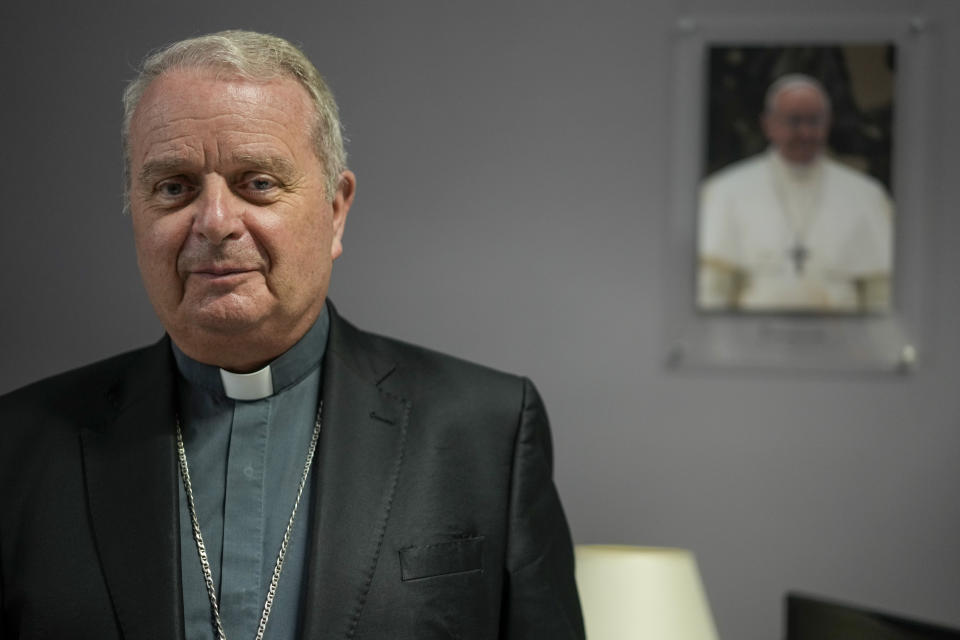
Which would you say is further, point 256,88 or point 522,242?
point 522,242

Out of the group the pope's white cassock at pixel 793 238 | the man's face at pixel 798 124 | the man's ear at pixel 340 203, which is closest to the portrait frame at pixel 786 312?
the pope's white cassock at pixel 793 238

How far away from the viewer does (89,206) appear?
2.43 m

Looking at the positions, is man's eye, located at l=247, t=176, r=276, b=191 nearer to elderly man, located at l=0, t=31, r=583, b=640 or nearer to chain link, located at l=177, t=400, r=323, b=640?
elderly man, located at l=0, t=31, r=583, b=640

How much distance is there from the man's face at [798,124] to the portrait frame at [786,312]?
0.13 m

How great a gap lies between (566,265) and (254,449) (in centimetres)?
137

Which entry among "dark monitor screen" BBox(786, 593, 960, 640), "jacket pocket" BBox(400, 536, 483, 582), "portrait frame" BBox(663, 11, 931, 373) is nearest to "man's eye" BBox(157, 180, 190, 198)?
"jacket pocket" BBox(400, 536, 483, 582)

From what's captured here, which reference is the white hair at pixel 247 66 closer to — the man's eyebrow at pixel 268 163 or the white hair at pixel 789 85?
the man's eyebrow at pixel 268 163

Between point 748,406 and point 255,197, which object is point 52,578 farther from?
point 748,406

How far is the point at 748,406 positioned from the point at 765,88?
0.80 meters

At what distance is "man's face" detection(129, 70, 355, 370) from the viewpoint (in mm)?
982

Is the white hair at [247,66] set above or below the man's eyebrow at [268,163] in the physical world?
above

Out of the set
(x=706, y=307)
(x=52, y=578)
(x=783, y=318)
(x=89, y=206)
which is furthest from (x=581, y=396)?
(x=52, y=578)

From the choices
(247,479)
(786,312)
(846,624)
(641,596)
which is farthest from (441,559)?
(786,312)

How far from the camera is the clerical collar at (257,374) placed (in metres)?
1.11
